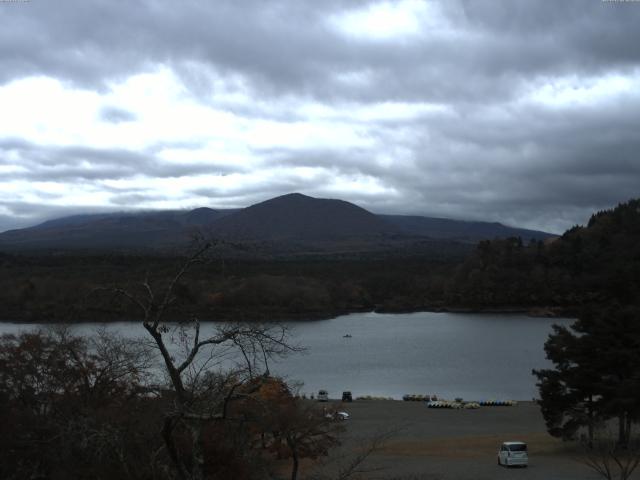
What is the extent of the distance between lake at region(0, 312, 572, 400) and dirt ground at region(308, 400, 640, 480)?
4505 millimetres

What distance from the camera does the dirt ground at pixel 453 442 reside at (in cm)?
1786

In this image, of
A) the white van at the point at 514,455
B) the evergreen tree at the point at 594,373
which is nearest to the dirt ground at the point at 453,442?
the white van at the point at 514,455

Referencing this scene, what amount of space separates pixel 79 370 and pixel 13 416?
187cm

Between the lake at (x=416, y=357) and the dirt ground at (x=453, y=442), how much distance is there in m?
4.50

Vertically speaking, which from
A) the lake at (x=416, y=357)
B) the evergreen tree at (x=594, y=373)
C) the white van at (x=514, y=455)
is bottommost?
the lake at (x=416, y=357)

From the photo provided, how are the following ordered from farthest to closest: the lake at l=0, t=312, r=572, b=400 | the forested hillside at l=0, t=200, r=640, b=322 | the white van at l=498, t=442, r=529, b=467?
the forested hillside at l=0, t=200, r=640, b=322 < the lake at l=0, t=312, r=572, b=400 < the white van at l=498, t=442, r=529, b=467

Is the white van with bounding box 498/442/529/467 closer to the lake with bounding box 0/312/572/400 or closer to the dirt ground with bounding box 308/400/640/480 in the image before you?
the dirt ground with bounding box 308/400/640/480

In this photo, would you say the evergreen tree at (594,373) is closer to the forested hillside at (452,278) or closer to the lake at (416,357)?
the lake at (416,357)

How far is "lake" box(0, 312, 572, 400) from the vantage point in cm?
4141

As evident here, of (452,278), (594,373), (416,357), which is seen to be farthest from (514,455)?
(452,278)

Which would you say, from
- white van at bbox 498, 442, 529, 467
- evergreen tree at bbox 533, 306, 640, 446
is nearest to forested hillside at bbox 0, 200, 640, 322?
evergreen tree at bbox 533, 306, 640, 446

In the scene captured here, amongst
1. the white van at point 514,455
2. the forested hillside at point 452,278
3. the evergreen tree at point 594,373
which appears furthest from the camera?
the forested hillside at point 452,278

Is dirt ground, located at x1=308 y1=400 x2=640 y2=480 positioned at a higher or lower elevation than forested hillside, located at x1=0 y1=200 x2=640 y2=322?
lower

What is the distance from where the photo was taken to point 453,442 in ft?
82.2
